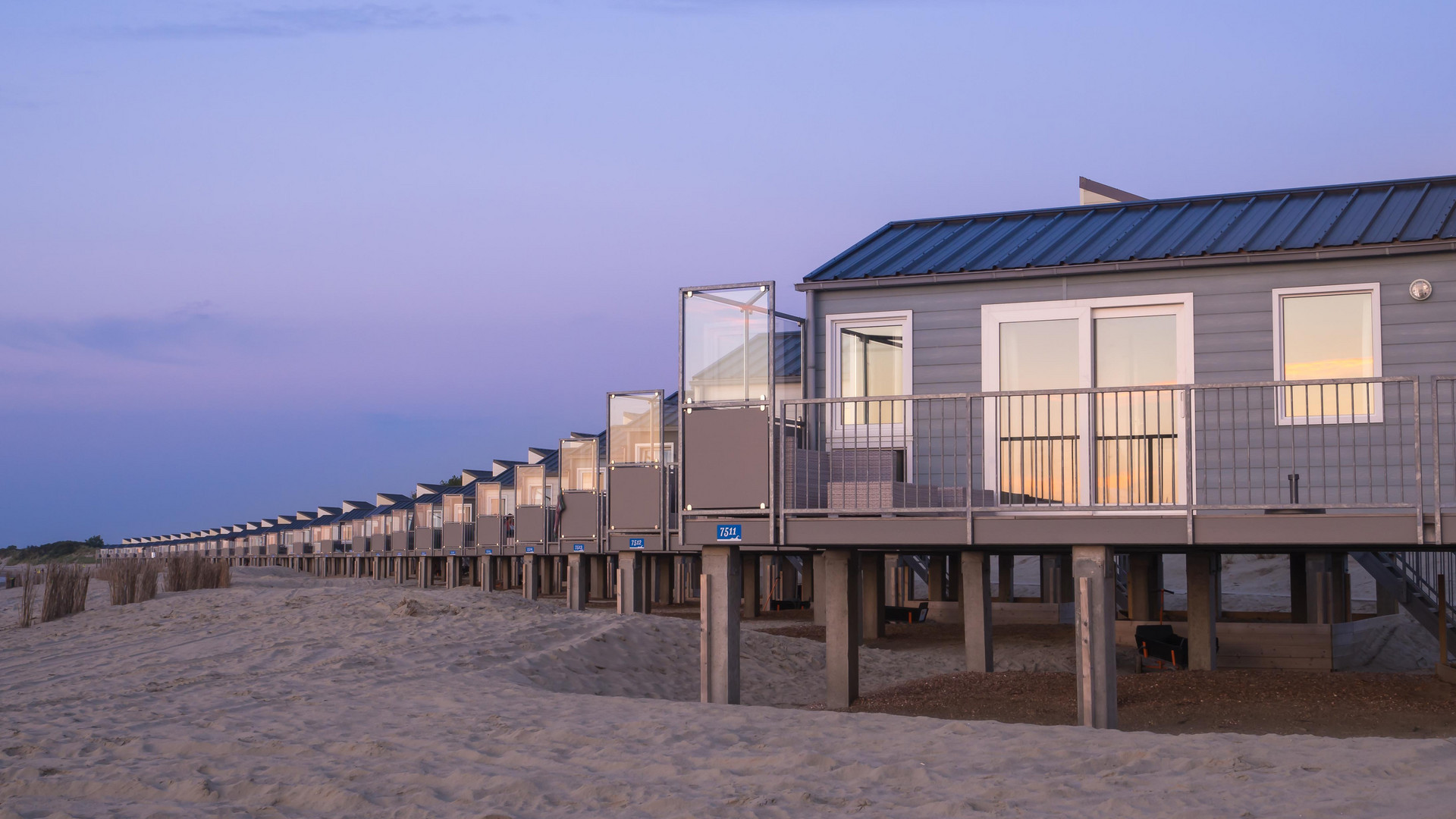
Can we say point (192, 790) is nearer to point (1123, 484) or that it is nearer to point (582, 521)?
point (1123, 484)

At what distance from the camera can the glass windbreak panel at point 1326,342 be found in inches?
478

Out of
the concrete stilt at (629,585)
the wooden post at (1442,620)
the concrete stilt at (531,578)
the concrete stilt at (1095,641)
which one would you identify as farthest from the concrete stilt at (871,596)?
the concrete stilt at (531,578)

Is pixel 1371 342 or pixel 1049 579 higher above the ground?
pixel 1371 342

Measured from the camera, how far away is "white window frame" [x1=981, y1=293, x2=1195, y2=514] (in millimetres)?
12797

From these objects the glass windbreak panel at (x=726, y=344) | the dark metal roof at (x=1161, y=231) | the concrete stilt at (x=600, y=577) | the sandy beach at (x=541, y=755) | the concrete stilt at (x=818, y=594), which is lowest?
the concrete stilt at (x=600, y=577)

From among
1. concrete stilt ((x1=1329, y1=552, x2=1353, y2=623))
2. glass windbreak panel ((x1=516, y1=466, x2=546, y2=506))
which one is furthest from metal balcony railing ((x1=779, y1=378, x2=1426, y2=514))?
glass windbreak panel ((x1=516, y1=466, x2=546, y2=506))

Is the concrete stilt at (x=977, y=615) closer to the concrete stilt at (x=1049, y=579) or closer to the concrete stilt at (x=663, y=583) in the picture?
the concrete stilt at (x=1049, y=579)

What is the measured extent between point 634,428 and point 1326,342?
33.6 feet

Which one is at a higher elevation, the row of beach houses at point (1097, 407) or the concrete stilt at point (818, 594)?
the row of beach houses at point (1097, 407)

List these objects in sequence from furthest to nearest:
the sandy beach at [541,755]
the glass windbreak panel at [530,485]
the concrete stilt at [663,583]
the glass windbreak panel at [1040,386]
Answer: the concrete stilt at [663,583] → the glass windbreak panel at [530,485] → the glass windbreak panel at [1040,386] → the sandy beach at [541,755]

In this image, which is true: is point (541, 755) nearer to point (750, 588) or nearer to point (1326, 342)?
point (1326, 342)

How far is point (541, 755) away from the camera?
860cm

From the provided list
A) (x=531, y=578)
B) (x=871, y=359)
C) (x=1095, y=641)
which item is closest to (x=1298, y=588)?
(x=871, y=359)

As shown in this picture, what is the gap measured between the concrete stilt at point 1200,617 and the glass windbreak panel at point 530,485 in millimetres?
16149
